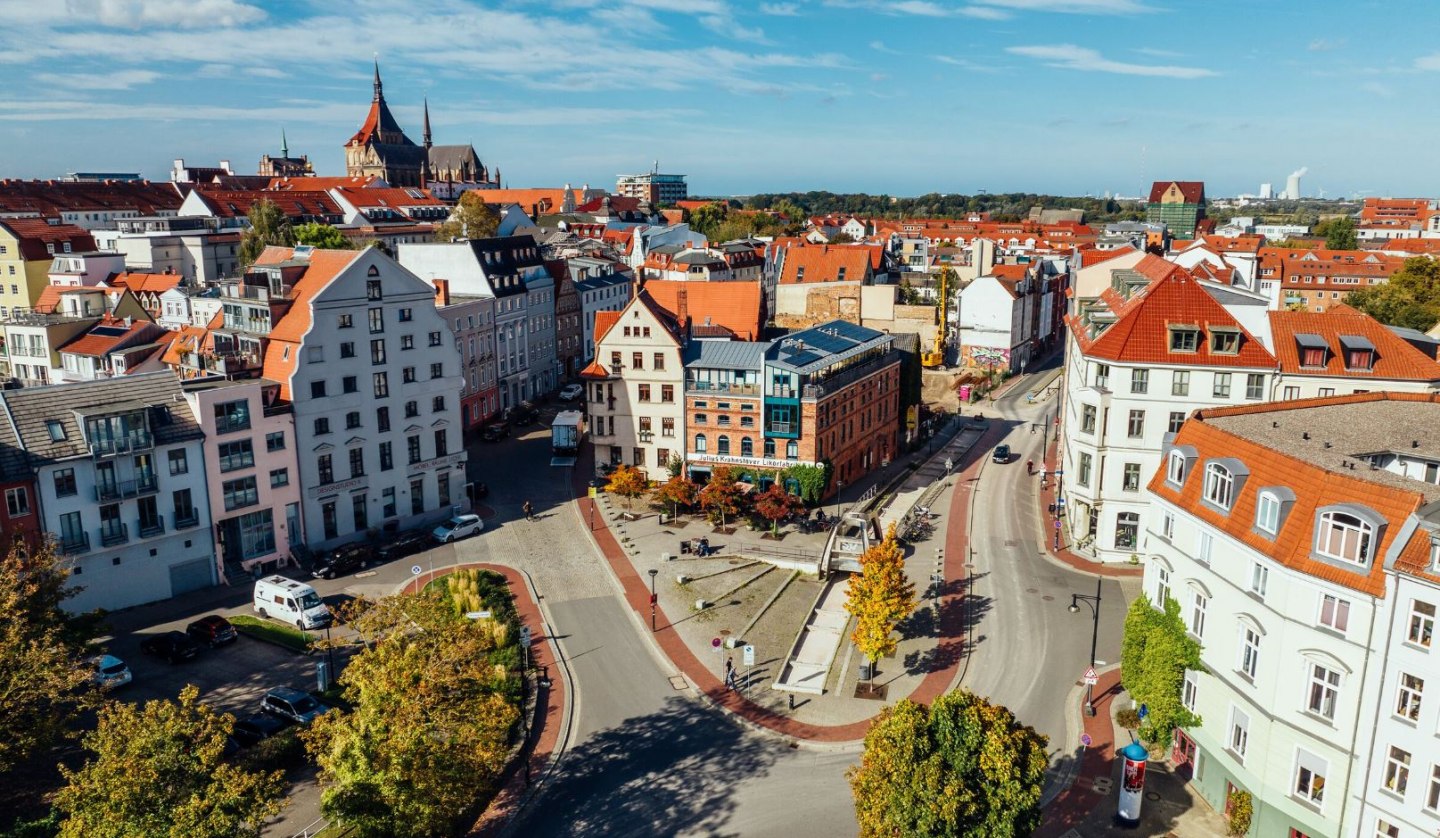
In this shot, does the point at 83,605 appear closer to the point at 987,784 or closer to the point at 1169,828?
the point at 987,784

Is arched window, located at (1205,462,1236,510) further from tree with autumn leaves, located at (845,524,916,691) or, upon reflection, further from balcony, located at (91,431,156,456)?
balcony, located at (91,431,156,456)

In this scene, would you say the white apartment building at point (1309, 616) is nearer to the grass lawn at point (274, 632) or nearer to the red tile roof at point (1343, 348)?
the red tile roof at point (1343, 348)

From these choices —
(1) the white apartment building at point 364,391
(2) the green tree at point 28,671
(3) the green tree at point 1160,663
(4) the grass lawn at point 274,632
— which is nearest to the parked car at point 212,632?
(4) the grass lawn at point 274,632

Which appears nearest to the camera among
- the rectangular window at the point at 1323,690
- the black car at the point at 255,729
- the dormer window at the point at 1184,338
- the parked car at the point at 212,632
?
the rectangular window at the point at 1323,690

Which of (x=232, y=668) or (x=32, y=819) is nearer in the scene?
(x=32, y=819)

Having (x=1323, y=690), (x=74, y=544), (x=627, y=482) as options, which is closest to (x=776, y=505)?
(x=627, y=482)

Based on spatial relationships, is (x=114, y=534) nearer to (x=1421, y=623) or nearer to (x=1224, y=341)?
(x=1421, y=623)

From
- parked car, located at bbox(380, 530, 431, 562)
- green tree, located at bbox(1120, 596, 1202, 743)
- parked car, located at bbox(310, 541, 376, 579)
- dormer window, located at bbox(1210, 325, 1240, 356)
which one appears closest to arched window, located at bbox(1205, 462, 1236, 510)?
green tree, located at bbox(1120, 596, 1202, 743)

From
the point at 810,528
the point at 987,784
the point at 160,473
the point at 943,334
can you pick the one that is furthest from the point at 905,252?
the point at 987,784
